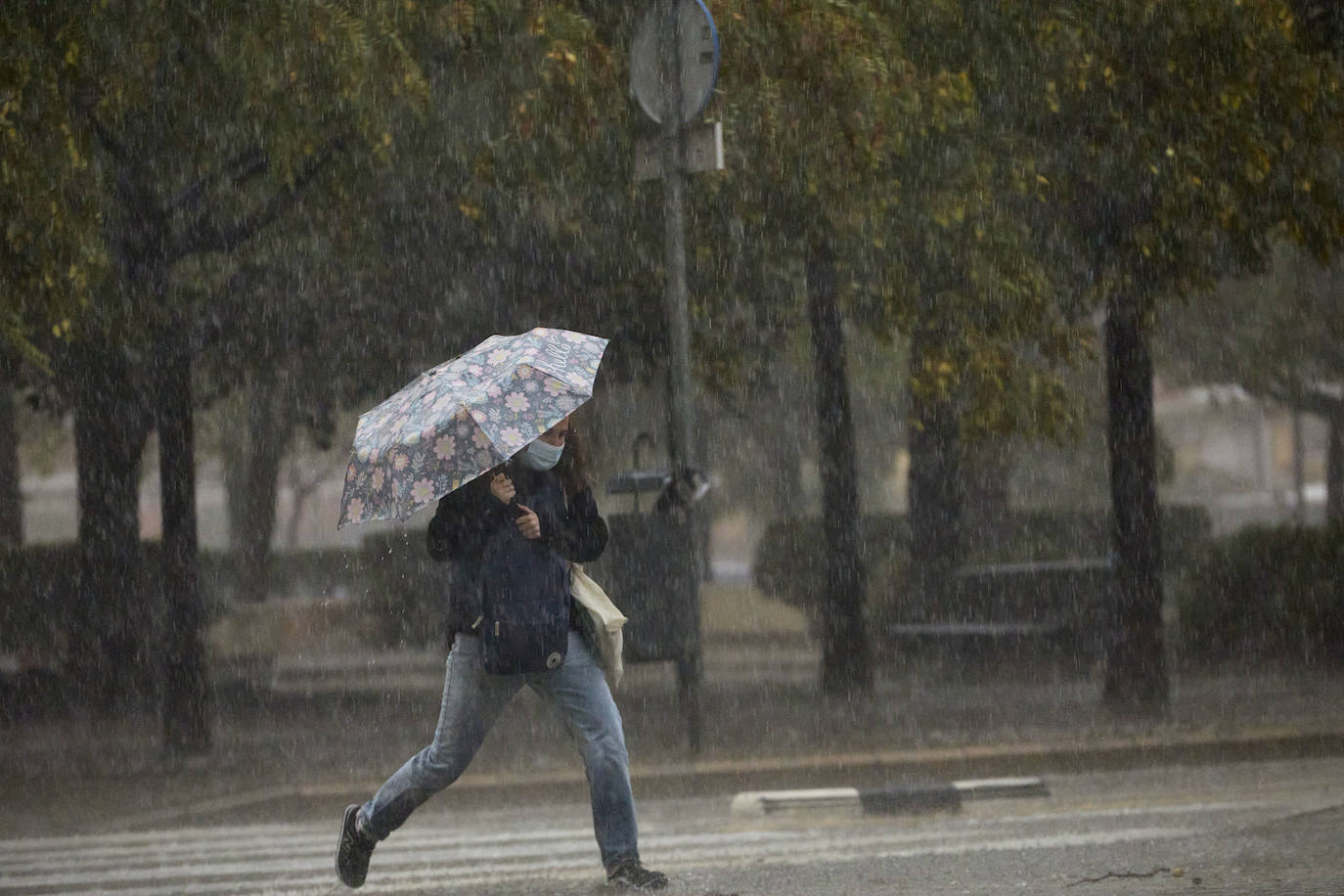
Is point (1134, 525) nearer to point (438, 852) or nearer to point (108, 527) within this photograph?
point (438, 852)

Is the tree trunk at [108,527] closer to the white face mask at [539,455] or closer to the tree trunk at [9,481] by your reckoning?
the white face mask at [539,455]

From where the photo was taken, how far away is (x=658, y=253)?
13.0 m

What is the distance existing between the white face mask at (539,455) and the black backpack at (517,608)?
25cm

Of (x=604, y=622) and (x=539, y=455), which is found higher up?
(x=539, y=455)

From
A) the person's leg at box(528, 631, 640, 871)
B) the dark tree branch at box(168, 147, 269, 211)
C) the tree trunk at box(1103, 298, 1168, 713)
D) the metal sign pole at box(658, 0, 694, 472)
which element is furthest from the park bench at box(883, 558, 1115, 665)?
the person's leg at box(528, 631, 640, 871)

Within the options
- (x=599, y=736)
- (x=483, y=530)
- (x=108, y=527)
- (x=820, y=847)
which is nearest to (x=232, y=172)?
(x=108, y=527)

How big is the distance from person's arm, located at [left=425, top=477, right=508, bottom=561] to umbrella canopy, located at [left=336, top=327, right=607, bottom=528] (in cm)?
23

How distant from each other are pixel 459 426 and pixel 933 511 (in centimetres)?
1334

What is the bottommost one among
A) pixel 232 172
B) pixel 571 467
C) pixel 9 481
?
pixel 571 467

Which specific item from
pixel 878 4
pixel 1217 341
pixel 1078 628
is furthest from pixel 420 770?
pixel 1217 341

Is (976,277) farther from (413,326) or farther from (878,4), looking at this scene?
(413,326)

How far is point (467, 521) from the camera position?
603cm

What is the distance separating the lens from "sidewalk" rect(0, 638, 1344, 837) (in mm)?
9953

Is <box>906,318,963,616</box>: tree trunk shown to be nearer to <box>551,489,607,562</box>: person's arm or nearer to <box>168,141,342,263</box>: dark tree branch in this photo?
<box>168,141,342,263</box>: dark tree branch
